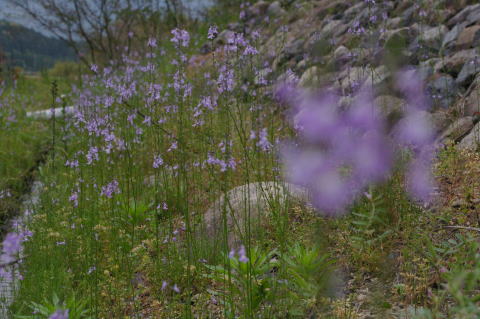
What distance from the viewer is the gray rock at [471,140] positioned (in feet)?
10.5

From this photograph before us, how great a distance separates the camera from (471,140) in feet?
11.0

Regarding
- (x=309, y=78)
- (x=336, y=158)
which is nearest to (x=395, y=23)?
(x=309, y=78)

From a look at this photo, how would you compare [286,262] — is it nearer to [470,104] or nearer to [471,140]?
[471,140]

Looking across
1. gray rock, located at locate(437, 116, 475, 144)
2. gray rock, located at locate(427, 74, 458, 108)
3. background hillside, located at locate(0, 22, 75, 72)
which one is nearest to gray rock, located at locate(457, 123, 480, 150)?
gray rock, located at locate(437, 116, 475, 144)

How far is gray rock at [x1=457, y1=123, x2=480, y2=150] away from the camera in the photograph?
3.20 meters

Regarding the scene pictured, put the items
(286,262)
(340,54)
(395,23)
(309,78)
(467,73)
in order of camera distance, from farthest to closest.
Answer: (395,23), (340,54), (467,73), (309,78), (286,262)

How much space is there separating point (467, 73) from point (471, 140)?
1.03m

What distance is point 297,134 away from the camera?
11.7ft

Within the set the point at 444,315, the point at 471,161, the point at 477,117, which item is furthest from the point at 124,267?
the point at 477,117

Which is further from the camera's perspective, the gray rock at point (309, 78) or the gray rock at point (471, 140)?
the gray rock at point (471, 140)

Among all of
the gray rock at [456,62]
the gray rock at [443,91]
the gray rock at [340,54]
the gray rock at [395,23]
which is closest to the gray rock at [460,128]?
the gray rock at [443,91]

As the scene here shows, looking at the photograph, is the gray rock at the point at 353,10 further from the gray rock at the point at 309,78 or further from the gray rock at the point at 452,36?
the gray rock at the point at 309,78

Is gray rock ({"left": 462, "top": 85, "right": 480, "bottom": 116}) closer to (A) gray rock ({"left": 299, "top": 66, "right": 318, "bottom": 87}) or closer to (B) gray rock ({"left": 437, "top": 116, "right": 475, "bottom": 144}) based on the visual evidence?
(B) gray rock ({"left": 437, "top": 116, "right": 475, "bottom": 144})

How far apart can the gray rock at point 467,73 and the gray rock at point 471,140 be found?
78 centimetres
